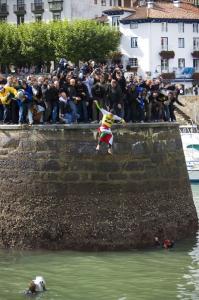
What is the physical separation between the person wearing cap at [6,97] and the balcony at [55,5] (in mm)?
70305

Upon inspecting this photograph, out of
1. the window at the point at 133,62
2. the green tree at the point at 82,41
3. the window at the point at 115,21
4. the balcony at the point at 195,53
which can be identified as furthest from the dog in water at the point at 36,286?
the balcony at the point at 195,53

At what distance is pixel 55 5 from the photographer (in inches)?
3782

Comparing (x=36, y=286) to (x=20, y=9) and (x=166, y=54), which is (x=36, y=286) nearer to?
(x=166, y=54)

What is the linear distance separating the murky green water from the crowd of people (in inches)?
158

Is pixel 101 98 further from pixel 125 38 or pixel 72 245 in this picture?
pixel 125 38

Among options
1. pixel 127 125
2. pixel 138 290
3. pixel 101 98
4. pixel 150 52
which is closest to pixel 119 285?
pixel 138 290

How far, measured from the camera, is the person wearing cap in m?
26.3

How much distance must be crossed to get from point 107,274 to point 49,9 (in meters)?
76.4

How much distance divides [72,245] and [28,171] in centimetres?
237

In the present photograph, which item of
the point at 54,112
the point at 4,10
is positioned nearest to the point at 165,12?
the point at 4,10

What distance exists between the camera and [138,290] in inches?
850

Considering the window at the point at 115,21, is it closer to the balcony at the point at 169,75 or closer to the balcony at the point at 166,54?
the balcony at the point at 166,54

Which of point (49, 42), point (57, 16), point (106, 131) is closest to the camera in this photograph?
point (106, 131)

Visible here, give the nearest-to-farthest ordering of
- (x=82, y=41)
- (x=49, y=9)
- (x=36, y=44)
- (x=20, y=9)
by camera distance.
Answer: (x=36, y=44) → (x=82, y=41) → (x=49, y=9) → (x=20, y=9)
